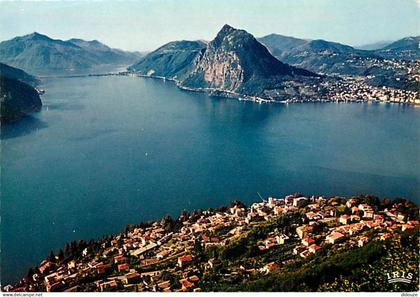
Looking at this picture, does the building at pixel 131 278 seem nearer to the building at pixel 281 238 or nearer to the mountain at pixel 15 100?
the building at pixel 281 238

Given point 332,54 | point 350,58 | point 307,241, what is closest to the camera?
point 307,241

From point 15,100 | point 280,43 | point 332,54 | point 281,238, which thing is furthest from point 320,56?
point 281,238

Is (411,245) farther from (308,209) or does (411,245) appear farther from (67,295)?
(67,295)

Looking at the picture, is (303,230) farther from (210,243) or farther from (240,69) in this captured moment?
(240,69)

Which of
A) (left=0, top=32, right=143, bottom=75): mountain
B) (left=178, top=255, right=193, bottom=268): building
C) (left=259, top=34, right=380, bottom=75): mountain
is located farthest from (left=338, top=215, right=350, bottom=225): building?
(left=0, top=32, right=143, bottom=75): mountain

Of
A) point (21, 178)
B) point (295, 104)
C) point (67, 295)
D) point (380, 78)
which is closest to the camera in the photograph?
point (67, 295)

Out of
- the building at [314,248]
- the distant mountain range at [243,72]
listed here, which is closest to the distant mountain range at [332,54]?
the distant mountain range at [243,72]

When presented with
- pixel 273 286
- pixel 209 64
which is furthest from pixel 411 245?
pixel 209 64
